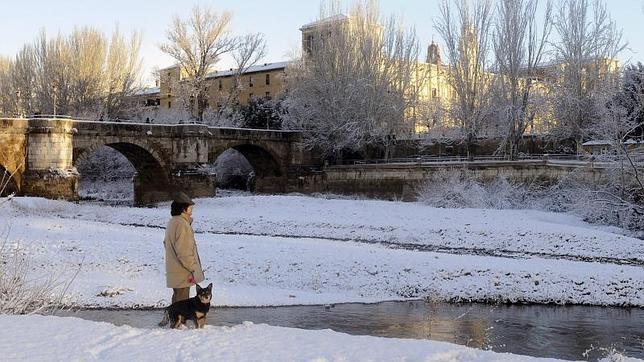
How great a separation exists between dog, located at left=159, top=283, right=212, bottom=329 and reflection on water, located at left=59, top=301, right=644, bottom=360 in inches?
116

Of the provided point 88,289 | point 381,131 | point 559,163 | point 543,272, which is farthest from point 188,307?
point 381,131

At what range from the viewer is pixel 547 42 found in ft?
126

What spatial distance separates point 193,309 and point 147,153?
115 ft

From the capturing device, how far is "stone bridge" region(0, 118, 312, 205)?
3575 cm

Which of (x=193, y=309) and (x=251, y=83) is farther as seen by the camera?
(x=251, y=83)

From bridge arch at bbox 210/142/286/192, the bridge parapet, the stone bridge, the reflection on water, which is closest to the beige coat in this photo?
the reflection on water

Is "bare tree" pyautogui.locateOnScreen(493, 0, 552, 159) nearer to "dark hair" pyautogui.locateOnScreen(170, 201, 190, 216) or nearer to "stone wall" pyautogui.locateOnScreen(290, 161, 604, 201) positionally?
"stone wall" pyautogui.locateOnScreen(290, 161, 604, 201)

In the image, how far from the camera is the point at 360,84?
44500mm

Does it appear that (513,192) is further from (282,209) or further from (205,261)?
(205,261)

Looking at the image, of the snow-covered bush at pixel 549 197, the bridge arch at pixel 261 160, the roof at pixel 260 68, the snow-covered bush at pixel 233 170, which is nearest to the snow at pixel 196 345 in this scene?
the snow-covered bush at pixel 549 197

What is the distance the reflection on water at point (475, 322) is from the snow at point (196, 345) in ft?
12.1

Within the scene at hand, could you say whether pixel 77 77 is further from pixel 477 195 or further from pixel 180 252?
pixel 180 252

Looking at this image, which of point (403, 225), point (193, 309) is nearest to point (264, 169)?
point (403, 225)

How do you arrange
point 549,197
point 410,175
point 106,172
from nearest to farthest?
point 549,197, point 410,175, point 106,172
